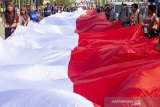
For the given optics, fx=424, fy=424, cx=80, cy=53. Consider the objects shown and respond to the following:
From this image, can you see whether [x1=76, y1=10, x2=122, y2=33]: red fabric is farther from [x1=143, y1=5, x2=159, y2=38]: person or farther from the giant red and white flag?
the giant red and white flag

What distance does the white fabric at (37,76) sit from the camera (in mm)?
3299

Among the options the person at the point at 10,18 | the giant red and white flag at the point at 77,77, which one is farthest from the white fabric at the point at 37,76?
the person at the point at 10,18

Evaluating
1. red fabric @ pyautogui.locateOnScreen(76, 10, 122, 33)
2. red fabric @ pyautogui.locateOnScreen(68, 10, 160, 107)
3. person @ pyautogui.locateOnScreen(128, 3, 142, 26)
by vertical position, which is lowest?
red fabric @ pyautogui.locateOnScreen(76, 10, 122, 33)

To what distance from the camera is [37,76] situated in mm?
4402

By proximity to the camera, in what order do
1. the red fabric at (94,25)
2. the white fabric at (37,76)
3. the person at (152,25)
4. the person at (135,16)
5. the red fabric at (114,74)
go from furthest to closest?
the person at (135,16) < the red fabric at (94,25) < the person at (152,25) < the red fabric at (114,74) < the white fabric at (37,76)

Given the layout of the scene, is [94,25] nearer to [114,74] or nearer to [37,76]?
[37,76]

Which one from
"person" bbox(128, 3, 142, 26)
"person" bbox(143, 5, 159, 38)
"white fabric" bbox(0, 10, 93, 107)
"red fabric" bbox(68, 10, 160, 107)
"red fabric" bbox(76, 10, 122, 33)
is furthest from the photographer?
"person" bbox(128, 3, 142, 26)

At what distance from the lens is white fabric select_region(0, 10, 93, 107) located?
3.30m

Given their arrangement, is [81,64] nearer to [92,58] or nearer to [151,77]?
[92,58]

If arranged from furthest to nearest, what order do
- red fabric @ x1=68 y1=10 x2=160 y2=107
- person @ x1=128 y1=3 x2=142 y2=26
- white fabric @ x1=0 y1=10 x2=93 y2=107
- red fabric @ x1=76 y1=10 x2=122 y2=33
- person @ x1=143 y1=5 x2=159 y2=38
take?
person @ x1=128 y1=3 x2=142 y2=26 → red fabric @ x1=76 y1=10 x2=122 y2=33 → person @ x1=143 y1=5 x2=159 y2=38 → red fabric @ x1=68 y1=10 x2=160 y2=107 → white fabric @ x1=0 y1=10 x2=93 y2=107

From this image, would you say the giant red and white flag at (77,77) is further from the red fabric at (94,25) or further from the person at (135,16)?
the person at (135,16)

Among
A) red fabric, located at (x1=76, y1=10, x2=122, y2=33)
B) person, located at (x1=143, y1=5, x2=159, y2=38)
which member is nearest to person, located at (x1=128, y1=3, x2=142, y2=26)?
red fabric, located at (x1=76, y1=10, x2=122, y2=33)

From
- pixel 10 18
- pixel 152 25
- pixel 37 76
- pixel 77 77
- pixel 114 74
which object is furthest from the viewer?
pixel 10 18

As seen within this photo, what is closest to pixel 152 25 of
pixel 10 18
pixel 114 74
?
pixel 10 18
